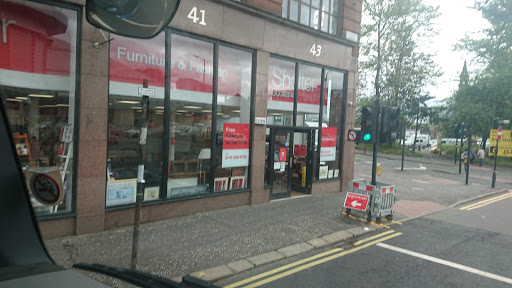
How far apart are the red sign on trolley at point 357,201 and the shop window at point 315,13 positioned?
19.5 feet

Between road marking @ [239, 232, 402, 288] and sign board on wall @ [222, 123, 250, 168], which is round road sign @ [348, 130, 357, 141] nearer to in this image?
sign board on wall @ [222, 123, 250, 168]

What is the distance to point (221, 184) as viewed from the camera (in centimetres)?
898

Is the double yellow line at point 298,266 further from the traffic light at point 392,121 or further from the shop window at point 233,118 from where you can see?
the shop window at point 233,118

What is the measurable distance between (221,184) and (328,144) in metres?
4.81

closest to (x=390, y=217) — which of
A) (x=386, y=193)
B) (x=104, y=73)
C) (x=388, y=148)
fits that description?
(x=386, y=193)

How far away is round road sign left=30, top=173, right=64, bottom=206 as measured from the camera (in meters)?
2.68

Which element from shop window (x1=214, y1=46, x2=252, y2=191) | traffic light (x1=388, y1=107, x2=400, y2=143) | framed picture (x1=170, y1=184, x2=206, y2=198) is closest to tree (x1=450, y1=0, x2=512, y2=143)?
traffic light (x1=388, y1=107, x2=400, y2=143)

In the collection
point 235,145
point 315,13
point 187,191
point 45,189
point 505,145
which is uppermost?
point 315,13

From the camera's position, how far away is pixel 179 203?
311 inches

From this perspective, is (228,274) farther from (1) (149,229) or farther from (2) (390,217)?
(2) (390,217)

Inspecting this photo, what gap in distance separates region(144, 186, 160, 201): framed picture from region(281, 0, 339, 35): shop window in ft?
22.0

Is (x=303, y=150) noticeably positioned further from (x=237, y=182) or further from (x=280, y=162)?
(x=237, y=182)

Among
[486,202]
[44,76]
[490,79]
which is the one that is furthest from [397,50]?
[44,76]

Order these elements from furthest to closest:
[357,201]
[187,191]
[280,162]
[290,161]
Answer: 1. [290,161]
2. [280,162]
3. [357,201]
4. [187,191]
